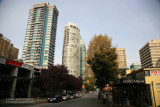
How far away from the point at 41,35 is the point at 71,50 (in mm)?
39672

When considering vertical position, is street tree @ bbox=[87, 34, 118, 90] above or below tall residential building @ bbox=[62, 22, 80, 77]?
below

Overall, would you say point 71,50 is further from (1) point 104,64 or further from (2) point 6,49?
(1) point 104,64

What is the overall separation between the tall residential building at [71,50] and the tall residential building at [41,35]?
25406 mm

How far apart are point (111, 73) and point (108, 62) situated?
2410 millimetres

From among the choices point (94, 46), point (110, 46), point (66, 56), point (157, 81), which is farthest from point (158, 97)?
point (66, 56)

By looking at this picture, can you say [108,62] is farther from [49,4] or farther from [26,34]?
[49,4]

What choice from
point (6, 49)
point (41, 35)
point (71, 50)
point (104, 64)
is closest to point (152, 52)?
point (71, 50)

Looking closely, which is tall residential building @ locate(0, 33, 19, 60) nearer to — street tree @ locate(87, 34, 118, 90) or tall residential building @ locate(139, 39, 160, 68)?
street tree @ locate(87, 34, 118, 90)

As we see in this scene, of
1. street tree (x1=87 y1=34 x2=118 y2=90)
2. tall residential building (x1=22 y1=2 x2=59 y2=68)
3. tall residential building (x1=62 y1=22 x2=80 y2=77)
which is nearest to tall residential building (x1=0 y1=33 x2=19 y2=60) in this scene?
tall residential building (x1=22 y1=2 x2=59 y2=68)

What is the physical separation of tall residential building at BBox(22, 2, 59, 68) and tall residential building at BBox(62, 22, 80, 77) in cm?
2541

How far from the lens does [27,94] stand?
28.7m

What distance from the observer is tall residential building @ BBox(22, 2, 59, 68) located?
3423 inches

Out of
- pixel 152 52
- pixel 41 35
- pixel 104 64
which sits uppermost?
pixel 41 35

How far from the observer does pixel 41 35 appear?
91062 millimetres
